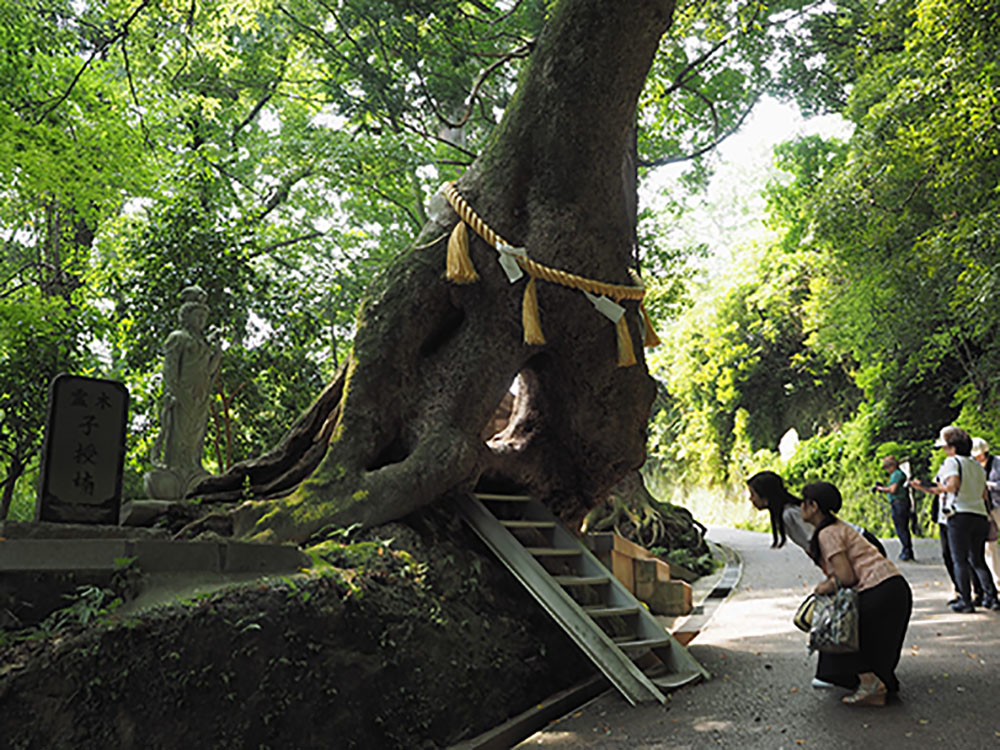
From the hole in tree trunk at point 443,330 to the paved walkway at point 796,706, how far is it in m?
3.25

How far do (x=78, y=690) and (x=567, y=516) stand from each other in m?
5.18

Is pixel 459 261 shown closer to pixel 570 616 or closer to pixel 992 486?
pixel 570 616

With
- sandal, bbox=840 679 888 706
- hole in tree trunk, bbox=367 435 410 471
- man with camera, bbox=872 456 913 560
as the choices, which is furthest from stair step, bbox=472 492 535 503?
man with camera, bbox=872 456 913 560

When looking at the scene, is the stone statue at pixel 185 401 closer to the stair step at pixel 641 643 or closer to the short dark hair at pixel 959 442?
the stair step at pixel 641 643

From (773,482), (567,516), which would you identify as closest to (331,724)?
(773,482)

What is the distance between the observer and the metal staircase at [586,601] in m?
5.31

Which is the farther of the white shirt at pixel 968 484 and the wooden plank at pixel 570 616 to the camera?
the white shirt at pixel 968 484

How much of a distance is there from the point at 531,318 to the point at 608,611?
2.44 m

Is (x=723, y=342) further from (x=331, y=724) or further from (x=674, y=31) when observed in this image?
(x=331, y=724)

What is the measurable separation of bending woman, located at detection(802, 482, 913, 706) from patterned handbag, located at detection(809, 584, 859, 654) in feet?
0.32

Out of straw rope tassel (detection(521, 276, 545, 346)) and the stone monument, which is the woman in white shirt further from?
the stone monument

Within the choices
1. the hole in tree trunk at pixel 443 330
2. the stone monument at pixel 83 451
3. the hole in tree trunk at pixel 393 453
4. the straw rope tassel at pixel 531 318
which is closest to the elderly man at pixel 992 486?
the straw rope tassel at pixel 531 318

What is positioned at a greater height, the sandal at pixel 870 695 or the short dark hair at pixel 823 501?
the short dark hair at pixel 823 501

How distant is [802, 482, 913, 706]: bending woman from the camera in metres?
4.78
